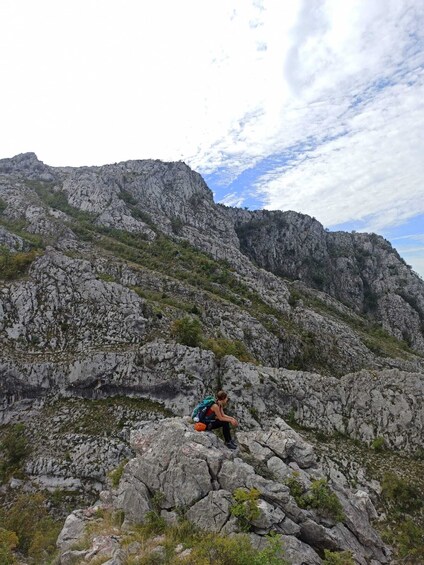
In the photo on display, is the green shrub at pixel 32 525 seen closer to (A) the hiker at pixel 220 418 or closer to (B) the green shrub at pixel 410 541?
(A) the hiker at pixel 220 418

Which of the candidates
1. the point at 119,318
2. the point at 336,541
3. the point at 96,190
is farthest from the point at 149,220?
Answer: the point at 336,541

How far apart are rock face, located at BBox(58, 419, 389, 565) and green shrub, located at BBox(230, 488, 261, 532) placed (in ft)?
0.34

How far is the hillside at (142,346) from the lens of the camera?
2209 cm

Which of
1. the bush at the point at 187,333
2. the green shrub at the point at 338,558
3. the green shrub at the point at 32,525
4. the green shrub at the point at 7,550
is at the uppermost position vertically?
the bush at the point at 187,333

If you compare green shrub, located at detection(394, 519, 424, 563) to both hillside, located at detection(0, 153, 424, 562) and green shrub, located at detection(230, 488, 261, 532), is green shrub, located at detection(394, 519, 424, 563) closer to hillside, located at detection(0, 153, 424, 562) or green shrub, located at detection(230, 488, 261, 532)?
hillside, located at detection(0, 153, 424, 562)

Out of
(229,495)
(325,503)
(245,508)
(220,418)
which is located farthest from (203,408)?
(325,503)

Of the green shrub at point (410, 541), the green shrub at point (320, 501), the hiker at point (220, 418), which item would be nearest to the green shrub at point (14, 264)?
the hiker at point (220, 418)

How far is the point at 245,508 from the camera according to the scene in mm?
9562

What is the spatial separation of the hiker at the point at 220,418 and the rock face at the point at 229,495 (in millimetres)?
338

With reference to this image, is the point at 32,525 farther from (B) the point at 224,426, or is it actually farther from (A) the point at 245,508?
Result: (A) the point at 245,508

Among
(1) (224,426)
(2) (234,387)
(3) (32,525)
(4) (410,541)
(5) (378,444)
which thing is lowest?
(3) (32,525)

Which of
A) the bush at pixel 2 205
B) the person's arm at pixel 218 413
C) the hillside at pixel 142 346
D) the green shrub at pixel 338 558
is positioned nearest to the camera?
the green shrub at pixel 338 558

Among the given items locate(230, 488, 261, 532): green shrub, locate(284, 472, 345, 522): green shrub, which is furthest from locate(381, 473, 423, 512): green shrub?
locate(230, 488, 261, 532): green shrub

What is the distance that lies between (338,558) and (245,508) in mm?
2524
